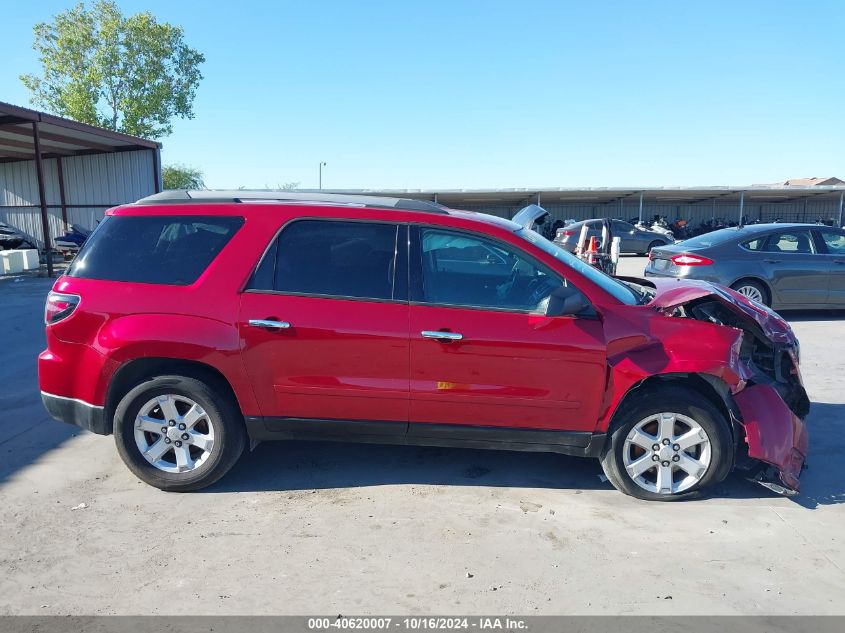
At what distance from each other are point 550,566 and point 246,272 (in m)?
2.49

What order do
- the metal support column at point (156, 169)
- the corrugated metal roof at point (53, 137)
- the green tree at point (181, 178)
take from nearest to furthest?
the corrugated metal roof at point (53, 137) < the metal support column at point (156, 169) < the green tree at point (181, 178)

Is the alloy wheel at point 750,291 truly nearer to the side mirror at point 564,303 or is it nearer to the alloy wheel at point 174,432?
the side mirror at point 564,303

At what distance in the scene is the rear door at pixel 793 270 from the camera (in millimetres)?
9250

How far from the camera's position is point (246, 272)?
3852 mm

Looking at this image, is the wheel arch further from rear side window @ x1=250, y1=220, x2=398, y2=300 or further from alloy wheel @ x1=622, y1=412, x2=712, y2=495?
rear side window @ x1=250, y1=220, x2=398, y2=300

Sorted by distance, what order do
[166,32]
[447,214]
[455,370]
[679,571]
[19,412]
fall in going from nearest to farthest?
[679,571] → [455,370] → [447,214] → [19,412] → [166,32]

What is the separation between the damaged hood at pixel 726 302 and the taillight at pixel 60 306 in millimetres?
3785

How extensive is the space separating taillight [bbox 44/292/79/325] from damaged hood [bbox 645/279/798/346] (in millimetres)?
3785

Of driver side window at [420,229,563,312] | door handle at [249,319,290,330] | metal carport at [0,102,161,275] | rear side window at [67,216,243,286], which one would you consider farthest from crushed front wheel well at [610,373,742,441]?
metal carport at [0,102,161,275]

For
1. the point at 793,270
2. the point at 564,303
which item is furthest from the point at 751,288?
the point at 564,303

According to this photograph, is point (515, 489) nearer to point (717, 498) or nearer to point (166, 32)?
point (717, 498)

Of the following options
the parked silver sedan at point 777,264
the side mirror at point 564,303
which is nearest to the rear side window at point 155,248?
the side mirror at point 564,303

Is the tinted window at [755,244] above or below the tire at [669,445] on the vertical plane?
above

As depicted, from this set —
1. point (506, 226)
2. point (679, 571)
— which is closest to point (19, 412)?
point (506, 226)
